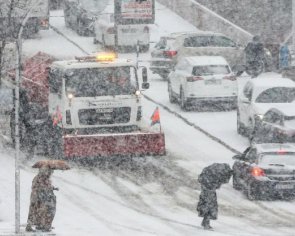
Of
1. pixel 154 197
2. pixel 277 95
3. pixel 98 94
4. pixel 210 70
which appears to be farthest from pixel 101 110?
pixel 210 70

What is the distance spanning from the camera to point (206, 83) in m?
38.1

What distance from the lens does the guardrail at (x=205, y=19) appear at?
53531 mm

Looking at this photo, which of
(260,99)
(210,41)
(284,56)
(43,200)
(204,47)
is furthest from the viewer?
(284,56)

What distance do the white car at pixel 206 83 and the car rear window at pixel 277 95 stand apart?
4526 millimetres

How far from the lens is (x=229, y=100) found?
3816 cm

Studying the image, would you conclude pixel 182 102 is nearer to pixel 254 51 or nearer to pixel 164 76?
pixel 164 76

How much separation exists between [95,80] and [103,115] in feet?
2.99

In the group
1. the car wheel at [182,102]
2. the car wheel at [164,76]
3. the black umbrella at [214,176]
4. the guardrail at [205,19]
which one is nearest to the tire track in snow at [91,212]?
the black umbrella at [214,176]

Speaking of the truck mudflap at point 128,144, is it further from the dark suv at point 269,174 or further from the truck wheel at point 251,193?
the truck wheel at point 251,193

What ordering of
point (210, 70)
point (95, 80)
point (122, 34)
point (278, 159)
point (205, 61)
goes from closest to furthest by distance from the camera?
1. point (278, 159)
2. point (95, 80)
3. point (210, 70)
4. point (205, 61)
5. point (122, 34)

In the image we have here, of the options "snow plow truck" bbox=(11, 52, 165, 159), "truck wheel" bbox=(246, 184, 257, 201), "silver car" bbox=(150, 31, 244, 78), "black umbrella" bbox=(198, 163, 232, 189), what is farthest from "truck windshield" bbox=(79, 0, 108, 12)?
"black umbrella" bbox=(198, 163, 232, 189)

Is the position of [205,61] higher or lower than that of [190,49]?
higher

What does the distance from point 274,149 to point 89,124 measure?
205 inches

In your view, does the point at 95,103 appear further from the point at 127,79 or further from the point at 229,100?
the point at 229,100
